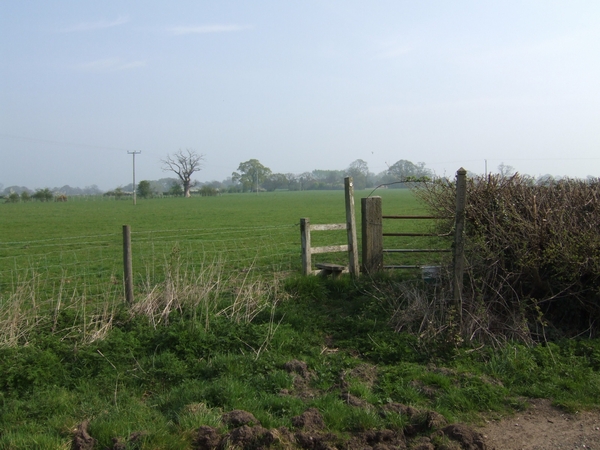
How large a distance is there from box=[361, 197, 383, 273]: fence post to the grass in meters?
1.75

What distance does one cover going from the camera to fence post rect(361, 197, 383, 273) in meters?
9.28

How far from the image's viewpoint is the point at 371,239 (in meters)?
9.28

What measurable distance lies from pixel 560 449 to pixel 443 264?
362cm

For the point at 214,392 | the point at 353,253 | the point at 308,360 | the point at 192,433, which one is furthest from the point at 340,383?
the point at 353,253

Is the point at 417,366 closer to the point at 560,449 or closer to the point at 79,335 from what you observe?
the point at 560,449

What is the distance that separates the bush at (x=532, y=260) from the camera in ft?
21.0

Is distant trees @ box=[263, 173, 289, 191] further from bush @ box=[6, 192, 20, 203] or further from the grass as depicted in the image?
the grass

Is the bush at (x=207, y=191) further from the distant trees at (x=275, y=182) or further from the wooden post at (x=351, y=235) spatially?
the wooden post at (x=351, y=235)

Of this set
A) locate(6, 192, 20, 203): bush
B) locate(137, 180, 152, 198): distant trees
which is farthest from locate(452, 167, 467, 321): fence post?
locate(137, 180, 152, 198): distant trees

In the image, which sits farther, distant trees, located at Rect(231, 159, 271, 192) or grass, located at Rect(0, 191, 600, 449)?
distant trees, located at Rect(231, 159, 271, 192)

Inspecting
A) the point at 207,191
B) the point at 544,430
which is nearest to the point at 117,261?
the point at 544,430

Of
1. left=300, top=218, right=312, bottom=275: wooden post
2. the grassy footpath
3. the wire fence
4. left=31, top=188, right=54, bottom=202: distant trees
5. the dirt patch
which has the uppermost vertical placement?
left=31, top=188, right=54, bottom=202: distant trees

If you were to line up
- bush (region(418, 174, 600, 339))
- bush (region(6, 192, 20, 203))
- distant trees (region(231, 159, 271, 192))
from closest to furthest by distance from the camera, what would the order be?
bush (region(418, 174, 600, 339))
bush (region(6, 192, 20, 203))
distant trees (region(231, 159, 271, 192))

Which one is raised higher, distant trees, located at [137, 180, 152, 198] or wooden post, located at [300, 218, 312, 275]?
distant trees, located at [137, 180, 152, 198]
